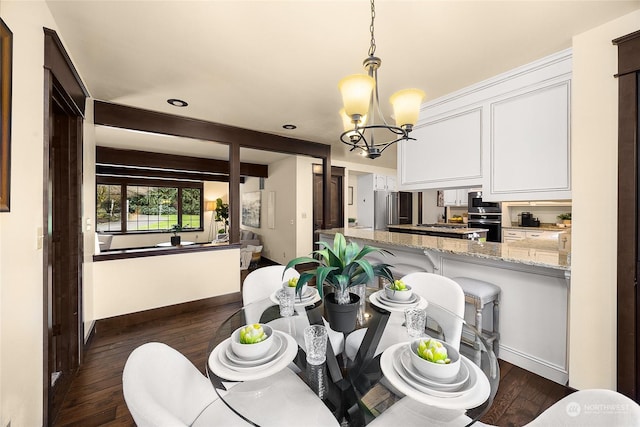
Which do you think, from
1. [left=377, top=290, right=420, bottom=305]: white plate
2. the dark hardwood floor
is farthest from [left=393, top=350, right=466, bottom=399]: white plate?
the dark hardwood floor

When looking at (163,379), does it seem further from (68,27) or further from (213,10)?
(68,27)

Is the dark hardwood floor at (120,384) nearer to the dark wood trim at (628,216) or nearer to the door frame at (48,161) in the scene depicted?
the door frame at (48,161)

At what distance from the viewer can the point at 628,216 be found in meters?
1.52

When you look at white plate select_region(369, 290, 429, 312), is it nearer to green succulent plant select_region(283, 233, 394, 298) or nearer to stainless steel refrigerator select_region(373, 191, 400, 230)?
green succulent plant select_region(283, 233, 394, 298)

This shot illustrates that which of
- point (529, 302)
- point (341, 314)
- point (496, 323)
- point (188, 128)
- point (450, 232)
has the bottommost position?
point (496, 323)

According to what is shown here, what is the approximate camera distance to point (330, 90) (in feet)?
8.59

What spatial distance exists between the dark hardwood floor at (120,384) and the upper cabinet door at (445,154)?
1.61 m

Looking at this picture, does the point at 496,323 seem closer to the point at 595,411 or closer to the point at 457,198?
the point at 595,411

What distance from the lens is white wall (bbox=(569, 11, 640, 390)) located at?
1.61 metres

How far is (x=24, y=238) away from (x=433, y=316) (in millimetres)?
2101

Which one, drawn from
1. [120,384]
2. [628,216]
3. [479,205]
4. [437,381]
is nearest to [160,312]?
[120,384]

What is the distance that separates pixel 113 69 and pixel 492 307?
373 centimetres

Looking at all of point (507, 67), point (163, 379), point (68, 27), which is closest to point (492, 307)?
point (507, 67)

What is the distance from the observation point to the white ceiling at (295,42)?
1533 mm
